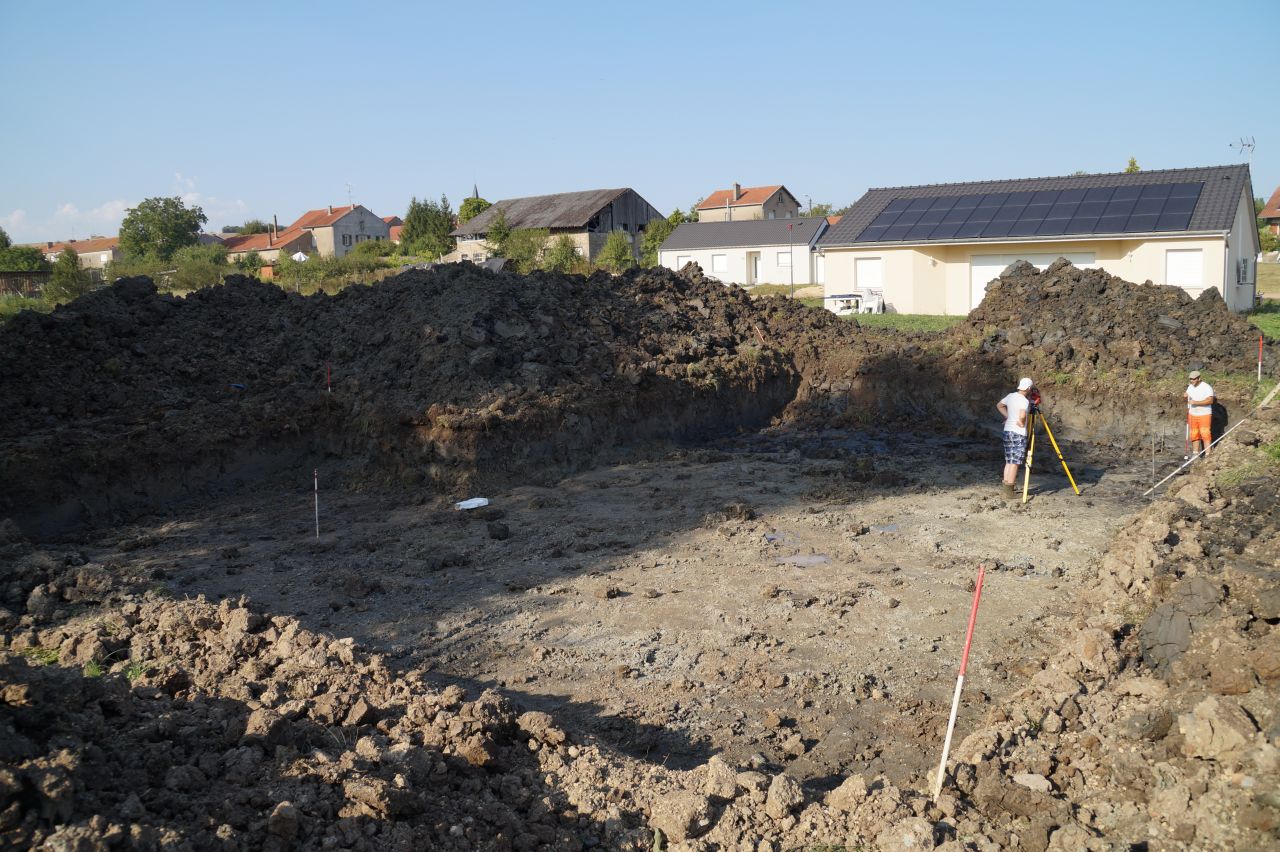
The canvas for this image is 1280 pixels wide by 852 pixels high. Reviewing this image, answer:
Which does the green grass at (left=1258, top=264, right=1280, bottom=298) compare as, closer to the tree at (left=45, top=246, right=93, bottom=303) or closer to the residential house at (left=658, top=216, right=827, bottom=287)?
the residential house at (left=658, top=216, right=827, bottom=287)

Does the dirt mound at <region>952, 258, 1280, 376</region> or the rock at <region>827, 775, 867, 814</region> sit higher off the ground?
the dirt mound at <region>952, 258, 1280, 376</region>

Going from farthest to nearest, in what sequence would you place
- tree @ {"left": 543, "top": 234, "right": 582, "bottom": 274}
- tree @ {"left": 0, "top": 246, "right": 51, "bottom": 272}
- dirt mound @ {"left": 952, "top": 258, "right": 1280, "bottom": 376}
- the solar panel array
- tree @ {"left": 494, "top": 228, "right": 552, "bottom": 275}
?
tree @ {"left": 0, "top": 246, "right": 51, "bottom": 272}
tree @ {"left": 494, "top": 228, "right": 552, "bottom": 275}
tree @ {"left": 543, "top": 234, "right": 582, "bottom": 274}
the solar panel array
dirt mound @ {"left": 952, "top": 258, "right": 1280, "bottom": 376}

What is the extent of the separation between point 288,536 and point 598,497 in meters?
3.76

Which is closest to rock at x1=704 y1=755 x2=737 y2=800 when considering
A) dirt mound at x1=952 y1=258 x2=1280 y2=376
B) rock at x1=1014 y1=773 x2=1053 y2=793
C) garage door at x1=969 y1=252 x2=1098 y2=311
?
rock at x1=1014 y1=773 x2=1053 y2=793

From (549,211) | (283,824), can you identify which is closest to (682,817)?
(283,824)

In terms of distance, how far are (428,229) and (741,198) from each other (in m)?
24.6

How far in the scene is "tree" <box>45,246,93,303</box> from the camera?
86.1 feet

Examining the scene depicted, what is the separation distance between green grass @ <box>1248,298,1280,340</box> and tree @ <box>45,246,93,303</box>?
29439 millimetres

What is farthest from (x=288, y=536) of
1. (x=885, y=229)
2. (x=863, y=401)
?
(x=885, y=229)

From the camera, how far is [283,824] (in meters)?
3.87

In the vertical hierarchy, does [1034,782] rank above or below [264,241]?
below

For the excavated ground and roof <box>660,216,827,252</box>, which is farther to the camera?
roof <box>660,216,827,252</box>

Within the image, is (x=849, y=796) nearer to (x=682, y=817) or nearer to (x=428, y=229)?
(x=682, y=817)

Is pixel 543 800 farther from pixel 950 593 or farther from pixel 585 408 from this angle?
pixel 585 408
